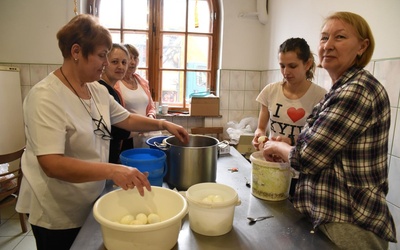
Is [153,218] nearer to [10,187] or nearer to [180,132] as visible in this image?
[180,132]

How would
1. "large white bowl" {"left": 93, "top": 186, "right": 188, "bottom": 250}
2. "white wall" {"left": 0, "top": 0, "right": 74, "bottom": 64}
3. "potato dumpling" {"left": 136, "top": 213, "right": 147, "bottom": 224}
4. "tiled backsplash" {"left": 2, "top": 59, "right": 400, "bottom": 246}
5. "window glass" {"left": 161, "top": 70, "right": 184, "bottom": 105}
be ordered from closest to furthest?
1. "large white bowl" {"left": 93, "top": 186, "right": 188, "bottom": 250}
2. "potato dumpling" {"left": 136, "top": 213, "right": 147, "bottom": 224}
3. "white wall" {"left": 0, "top": 0, "right": 74, "bottom": 64}
4. "tiled backsplash" {"left": 2, "top": 59, "right": 400, "bottom": 246}
5. "window glass" {"left": 161, "top": 70, "right": 184, "bottom": 105}

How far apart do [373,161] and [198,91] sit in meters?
2.83

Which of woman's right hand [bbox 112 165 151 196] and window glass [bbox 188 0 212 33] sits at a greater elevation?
window glass [bbox 188 0 212 33]

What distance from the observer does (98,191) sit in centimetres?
111

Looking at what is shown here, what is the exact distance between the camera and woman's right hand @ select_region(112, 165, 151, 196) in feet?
2.68

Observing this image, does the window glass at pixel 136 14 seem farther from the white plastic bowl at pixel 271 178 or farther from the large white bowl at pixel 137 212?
the large white bowl at pixel 137 212

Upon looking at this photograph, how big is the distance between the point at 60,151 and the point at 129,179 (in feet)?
0.82

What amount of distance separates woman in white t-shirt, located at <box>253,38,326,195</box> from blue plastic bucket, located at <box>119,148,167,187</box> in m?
0.53

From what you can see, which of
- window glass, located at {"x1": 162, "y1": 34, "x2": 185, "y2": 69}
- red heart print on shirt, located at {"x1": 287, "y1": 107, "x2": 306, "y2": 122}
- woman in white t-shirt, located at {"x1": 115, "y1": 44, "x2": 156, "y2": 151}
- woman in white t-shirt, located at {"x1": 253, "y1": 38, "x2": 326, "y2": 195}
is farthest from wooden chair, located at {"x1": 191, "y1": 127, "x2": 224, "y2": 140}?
red heart print on shirt, located at {"x1": 287, "y1": 107, "x2": 306, "y2": 122}

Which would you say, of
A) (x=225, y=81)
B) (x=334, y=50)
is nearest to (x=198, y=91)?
(x=225, y=81)

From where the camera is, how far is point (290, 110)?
1464mm

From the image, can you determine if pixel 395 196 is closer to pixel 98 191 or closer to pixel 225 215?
pixel 225 215

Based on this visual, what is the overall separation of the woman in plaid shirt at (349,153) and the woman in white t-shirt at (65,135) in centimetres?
56

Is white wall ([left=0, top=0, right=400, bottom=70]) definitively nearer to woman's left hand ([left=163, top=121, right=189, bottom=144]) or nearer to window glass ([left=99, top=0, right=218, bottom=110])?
window glass ([left=99, top=0, right=218, bottom=110])
